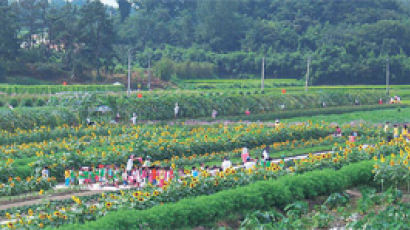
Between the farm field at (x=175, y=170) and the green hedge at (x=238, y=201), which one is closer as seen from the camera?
the green hedge at (x=238, y=201)

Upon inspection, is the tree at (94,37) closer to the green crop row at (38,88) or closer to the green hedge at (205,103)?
the green crop row at (38,88)

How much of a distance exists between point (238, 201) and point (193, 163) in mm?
8691

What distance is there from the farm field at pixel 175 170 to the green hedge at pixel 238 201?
0.03 m

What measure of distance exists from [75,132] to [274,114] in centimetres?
1726

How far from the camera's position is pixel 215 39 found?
88.1 metres

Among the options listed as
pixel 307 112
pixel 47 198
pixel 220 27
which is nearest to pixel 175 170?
pixel 47 198

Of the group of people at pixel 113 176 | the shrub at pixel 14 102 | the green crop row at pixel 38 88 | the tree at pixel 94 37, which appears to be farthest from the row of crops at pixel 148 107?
the tree at pixel 94 37

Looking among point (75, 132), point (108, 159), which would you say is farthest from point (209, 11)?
point (108, 159)

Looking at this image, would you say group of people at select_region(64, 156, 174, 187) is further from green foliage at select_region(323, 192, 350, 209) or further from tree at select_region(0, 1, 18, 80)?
tree at select_region(0, 1, 18, 80)

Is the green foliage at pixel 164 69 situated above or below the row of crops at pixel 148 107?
above

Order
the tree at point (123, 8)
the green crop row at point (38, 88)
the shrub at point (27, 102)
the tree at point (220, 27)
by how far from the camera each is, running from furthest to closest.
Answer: the tree at point (123, 8)
the tree at point (220, 27)
the green crop row at point (38, 88)
the shrub at point (27, 102)

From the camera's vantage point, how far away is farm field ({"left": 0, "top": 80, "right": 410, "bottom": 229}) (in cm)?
1342

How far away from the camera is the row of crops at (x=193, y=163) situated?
12.7 m

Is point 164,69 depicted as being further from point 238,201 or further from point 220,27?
point 238,201
